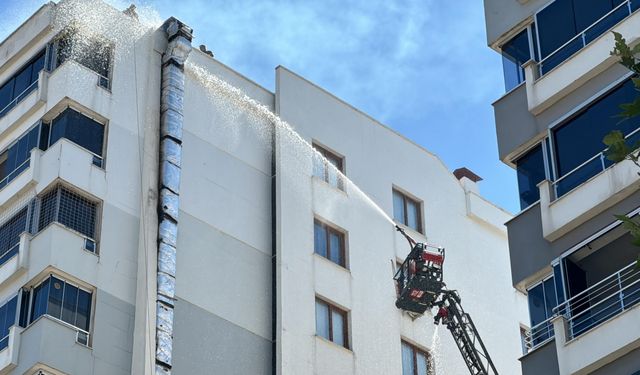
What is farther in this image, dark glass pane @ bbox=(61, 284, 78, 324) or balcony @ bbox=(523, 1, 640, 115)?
dark glass pane @ bbox=(61, 284, 78, 324)

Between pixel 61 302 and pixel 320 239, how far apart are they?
1294cm

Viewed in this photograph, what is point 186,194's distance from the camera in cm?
4900

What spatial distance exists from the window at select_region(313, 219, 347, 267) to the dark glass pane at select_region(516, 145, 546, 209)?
20.5m

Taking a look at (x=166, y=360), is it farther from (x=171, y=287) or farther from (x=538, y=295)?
(x=538, y=295)

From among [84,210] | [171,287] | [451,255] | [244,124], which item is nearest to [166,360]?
[171,287]

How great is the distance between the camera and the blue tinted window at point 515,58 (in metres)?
34.2

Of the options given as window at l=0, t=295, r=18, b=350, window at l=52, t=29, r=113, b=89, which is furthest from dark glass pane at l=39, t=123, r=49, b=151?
window at l=0, t=295, r=18, b=350

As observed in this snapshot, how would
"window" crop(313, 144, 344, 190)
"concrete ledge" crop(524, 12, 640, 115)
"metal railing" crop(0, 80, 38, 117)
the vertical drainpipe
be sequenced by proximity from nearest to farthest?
"concrete ledge" crop(524, 12, 640, 115), the vertical drainpipe, "metal railing" crop(0, 80, 38, 117), "window" crop(313, 144, 344, 190)

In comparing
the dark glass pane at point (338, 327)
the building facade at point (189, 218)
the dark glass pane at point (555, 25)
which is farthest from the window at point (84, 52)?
the dark glass pane at point (555, 25)

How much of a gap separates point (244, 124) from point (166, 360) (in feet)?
36.5

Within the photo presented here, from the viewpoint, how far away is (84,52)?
48688 mm

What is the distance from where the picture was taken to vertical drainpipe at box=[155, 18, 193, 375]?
4556cm

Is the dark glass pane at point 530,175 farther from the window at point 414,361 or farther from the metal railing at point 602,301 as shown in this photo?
the window at point 414,361

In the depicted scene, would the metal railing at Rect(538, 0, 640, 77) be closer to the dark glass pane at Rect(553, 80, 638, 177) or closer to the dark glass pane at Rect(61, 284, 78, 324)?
the dark glass pane at Rect(553, 80, 638, 177)
